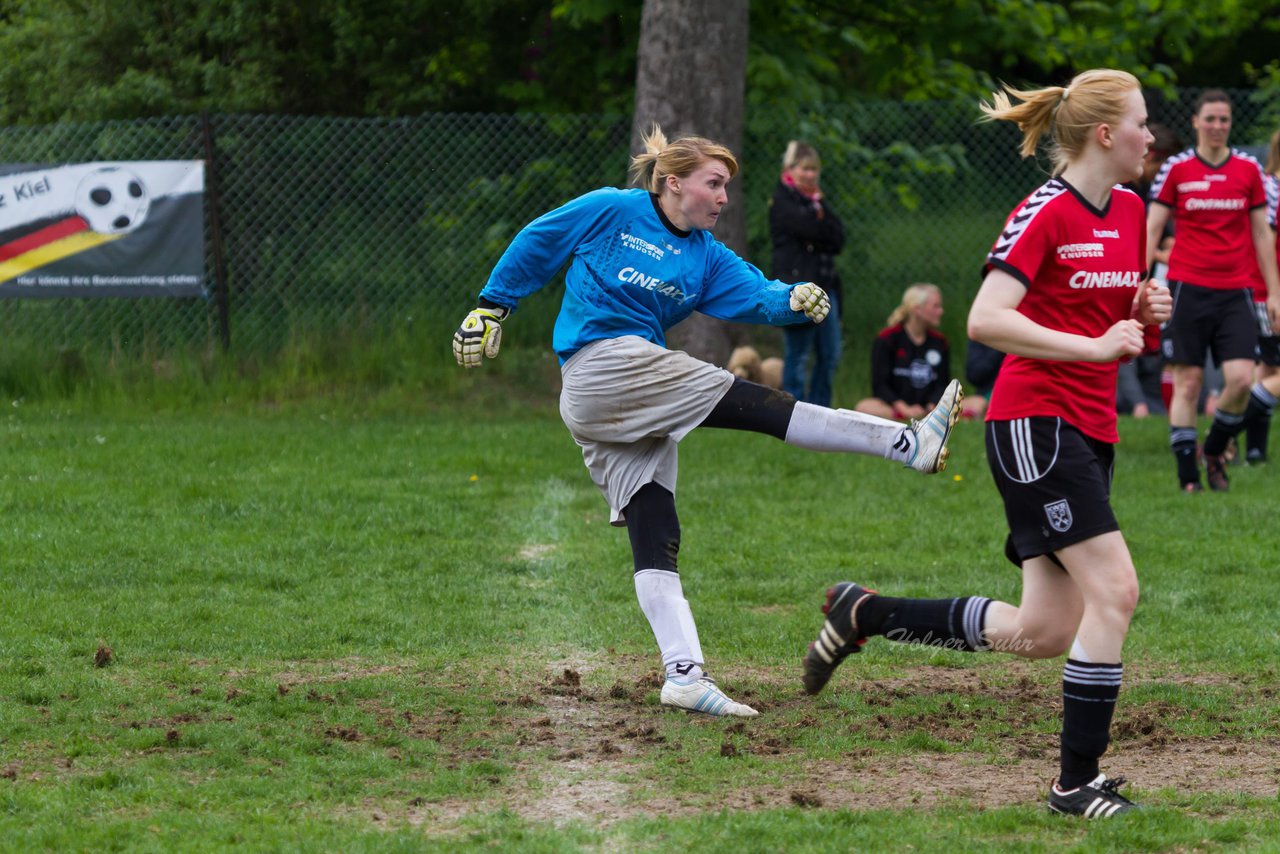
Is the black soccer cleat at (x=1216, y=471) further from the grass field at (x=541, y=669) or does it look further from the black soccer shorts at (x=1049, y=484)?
the black soccer shorts at (x=1049, y=484)

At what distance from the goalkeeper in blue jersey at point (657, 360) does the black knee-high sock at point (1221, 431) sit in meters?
5.33

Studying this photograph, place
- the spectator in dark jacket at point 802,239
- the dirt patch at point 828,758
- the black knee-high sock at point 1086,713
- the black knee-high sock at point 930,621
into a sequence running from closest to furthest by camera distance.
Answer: the black knee-high sock at point 1086,713 → the dirt patch at point 828,758 → the black knee-high sock at point 930,621 → the spectator in dark jacket at point 802,239

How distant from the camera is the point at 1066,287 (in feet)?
14.7

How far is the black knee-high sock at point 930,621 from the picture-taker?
4926 millimetres

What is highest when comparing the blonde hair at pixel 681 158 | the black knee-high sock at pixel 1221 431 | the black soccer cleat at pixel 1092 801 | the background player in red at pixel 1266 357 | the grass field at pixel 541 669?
the blonde hair at pixel 681 158

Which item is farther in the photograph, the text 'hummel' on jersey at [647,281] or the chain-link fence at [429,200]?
A: the chain-link fence at [429,200]

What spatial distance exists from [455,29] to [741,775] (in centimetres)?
1403

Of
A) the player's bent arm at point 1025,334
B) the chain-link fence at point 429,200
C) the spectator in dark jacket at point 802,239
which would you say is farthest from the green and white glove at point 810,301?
the chain-link fence at point 429,200

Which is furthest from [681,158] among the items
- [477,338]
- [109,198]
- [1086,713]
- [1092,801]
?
[109,198]

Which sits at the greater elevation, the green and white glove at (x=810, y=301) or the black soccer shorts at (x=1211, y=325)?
the green and white glove at (x=810, y=301)

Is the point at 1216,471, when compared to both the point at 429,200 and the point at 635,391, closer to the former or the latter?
the point at 635,391

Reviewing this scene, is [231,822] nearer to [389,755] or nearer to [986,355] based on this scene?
[389,755]

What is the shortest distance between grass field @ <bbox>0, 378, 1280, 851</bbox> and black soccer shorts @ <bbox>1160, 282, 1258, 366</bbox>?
850 mm

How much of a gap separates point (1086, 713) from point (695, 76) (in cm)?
1031
